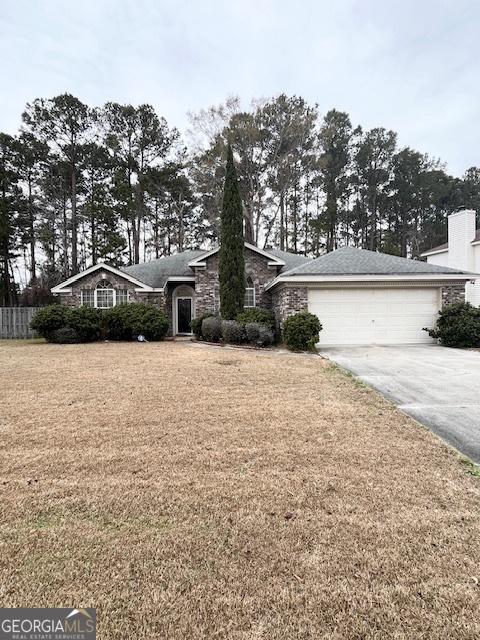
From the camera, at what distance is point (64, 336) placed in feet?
46.9

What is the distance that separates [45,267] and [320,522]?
3155 centimetres

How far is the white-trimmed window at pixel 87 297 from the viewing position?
55.6 feet

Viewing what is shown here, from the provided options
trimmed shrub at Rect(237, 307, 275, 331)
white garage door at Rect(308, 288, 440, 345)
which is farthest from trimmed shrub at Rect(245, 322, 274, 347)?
white garage door at Rect(308, 288, 440, 345)

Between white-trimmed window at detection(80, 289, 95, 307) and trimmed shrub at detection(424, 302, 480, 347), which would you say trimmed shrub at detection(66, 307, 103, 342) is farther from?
trimmed shrub at detection(424, 302, 480, 347)

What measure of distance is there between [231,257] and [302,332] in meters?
5.32

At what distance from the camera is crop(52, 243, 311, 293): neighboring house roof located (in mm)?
16547

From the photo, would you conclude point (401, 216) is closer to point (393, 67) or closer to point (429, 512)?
point (393, 67)

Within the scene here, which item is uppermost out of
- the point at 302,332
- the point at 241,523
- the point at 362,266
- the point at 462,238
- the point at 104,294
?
→ the point at 462,238

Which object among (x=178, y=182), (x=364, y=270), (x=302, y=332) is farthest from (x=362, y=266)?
(x=178, y=182)

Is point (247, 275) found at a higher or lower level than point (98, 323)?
higher

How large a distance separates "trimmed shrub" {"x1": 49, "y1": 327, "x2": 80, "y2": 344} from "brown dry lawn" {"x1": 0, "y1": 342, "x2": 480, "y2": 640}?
1037 cm

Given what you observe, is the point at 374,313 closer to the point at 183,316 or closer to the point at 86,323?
the point at 183,316

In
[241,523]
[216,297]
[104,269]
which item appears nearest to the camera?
[241,523]

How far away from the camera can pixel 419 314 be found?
1297 cm
